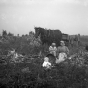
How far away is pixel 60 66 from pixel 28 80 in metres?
2.28

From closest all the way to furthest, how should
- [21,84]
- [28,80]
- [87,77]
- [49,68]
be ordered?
[21,84]
[28,80]
[87,77]
[49,68]

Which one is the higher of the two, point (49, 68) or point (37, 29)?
point (37, 29)

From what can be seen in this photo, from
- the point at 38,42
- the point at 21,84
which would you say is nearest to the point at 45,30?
the point at 38,42

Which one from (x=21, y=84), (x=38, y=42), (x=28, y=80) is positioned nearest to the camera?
(x=21, y=84)

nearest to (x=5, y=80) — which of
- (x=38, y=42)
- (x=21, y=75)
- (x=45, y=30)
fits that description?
(x=21, y=75)

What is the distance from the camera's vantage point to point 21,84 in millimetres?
4902

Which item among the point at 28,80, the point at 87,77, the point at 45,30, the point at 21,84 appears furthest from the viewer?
the point at 45,30

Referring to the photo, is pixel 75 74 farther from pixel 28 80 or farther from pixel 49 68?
pixel 28 80

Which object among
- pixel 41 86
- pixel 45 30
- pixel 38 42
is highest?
pixel 45 30

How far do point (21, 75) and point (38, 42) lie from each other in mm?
10723

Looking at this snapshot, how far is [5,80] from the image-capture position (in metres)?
5.18

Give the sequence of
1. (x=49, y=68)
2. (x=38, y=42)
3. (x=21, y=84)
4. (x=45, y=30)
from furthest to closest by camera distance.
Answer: (x=45, y=30), (x=38, y=42), (x=49, y=68), (x=21, y=84)

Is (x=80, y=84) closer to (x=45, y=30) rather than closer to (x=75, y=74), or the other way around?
(x=75, y=74)

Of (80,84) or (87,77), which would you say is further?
(87,77)
